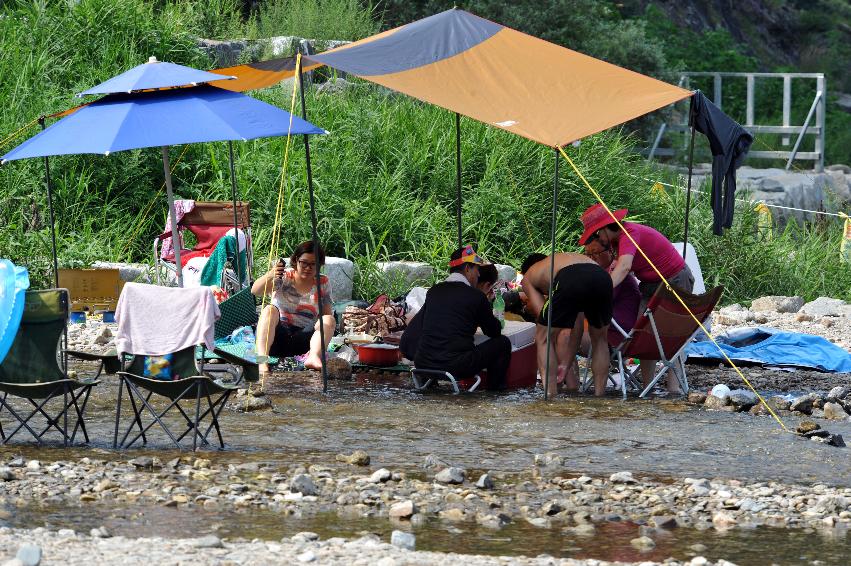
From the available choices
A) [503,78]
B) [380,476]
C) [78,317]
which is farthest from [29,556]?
[78,317]

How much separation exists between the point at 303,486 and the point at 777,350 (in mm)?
5165

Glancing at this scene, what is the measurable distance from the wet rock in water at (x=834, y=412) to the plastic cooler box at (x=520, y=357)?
2023mm

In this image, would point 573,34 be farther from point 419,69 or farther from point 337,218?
point 419,69

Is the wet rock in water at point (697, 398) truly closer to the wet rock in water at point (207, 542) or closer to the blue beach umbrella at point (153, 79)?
the blue beach umbrella at point (153, 79)

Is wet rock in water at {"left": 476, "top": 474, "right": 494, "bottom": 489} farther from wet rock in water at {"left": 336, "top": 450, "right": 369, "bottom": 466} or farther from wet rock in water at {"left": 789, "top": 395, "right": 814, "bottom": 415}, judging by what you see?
wet rock in water at {"left": 789, "top": 395, "right": 814, "bottom": 415}

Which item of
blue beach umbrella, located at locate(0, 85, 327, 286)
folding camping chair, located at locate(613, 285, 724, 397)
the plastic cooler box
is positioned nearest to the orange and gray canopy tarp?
blue beach umbrella, located at locate(0, 85, 327, 286)

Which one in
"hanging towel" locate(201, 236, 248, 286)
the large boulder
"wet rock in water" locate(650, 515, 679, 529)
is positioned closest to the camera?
"wet rock in water" locate(650, 515, 679, 529)

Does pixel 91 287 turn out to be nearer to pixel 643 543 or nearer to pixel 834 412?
pixel 834 412

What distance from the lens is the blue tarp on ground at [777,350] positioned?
9.56 metres

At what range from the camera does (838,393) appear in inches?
330

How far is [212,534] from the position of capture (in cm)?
504

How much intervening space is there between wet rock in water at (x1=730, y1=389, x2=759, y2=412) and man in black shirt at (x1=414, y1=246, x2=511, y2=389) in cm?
153

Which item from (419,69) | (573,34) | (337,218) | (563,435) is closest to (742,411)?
(563,435)

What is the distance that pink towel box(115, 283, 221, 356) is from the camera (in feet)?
22.3
